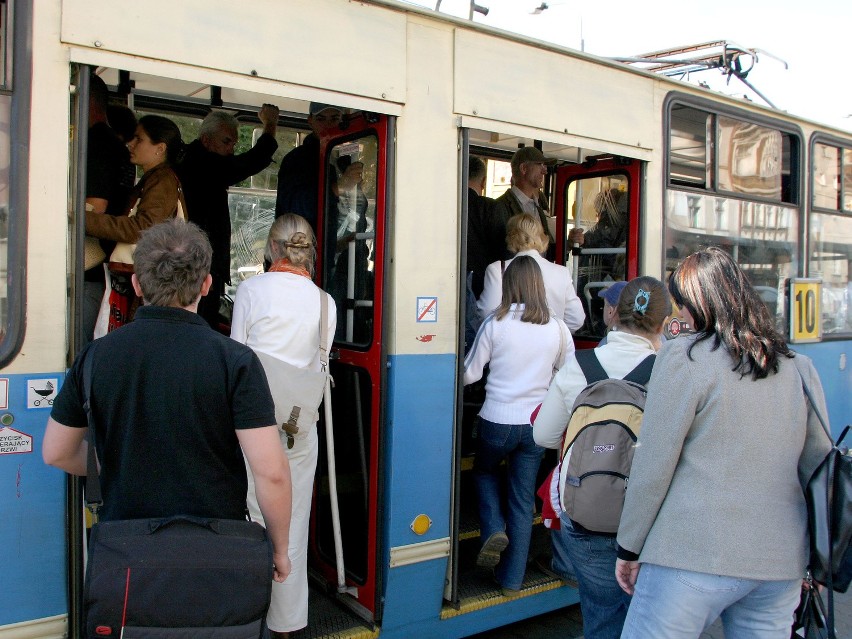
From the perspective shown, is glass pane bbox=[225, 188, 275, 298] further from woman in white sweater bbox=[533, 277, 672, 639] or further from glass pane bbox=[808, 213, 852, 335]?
glass pane bbox=[808, 213, 852, 335]

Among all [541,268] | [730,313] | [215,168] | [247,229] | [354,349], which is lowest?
[354,349]

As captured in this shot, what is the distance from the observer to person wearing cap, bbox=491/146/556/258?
14.3 feet

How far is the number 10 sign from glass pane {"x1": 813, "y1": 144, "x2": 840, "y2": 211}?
51 cm

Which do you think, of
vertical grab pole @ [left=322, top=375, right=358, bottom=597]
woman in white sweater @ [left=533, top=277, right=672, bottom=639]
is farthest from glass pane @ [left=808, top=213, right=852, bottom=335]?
vertical grab pole @ [left=322, top=375, right=358, bottom=597]

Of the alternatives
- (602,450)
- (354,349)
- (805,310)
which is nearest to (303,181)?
(354,349)

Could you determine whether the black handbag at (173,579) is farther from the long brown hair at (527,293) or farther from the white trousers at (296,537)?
the long brown hair at (527,293)

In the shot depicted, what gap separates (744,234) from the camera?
438 centimetres

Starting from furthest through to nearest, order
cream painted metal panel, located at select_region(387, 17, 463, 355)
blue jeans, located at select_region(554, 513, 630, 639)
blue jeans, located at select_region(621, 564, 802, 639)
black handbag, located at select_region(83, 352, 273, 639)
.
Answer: cream painted metal panel, located at select_region(387, 17, 463, 355) < blue jeans, located at select_region(554, 513, 630, 639) < blue jeans, located at select_region(621, 564, 802, 639) < black handbag, located at select_region(83, 352, 273, 639)

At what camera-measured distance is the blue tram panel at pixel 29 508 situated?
87.7 inches

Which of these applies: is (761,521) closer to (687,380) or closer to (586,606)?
(687,380)

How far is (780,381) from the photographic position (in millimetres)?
2049

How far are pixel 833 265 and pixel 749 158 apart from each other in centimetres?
120

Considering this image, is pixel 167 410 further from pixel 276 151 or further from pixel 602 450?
pixel 276 151

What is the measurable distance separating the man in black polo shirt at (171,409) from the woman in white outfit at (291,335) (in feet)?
3.11
